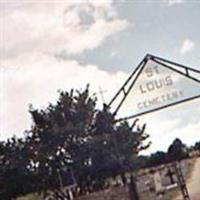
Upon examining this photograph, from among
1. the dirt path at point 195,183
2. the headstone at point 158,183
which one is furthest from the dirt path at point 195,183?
the headstone at point 158,183

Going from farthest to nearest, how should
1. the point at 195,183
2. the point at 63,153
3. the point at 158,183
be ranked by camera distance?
the point at 63,153
the point at 195,183
the point at 158,183

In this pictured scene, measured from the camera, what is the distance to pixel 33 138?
36.5 meters

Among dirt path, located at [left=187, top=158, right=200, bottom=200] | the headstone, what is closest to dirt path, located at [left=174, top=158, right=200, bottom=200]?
dirt path, located at [left=187, top=158, right=200, bottom=200]

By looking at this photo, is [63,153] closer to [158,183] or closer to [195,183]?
[195,183]

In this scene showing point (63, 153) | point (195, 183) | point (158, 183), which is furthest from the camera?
point (63, 153)

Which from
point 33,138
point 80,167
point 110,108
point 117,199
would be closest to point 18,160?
point 33,138

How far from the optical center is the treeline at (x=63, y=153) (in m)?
35.6

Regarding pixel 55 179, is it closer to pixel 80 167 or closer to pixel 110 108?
pixel 80 167

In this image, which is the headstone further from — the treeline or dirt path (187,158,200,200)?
the treeline

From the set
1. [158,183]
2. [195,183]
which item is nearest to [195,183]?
[195,183]

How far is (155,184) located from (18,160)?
52.9 ft

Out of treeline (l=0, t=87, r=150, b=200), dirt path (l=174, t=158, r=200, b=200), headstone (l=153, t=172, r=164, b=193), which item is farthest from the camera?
treeline (l=0, t=87, r=150, b=200)

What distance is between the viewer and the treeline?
35.6 m

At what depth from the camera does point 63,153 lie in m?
A: 35.9
